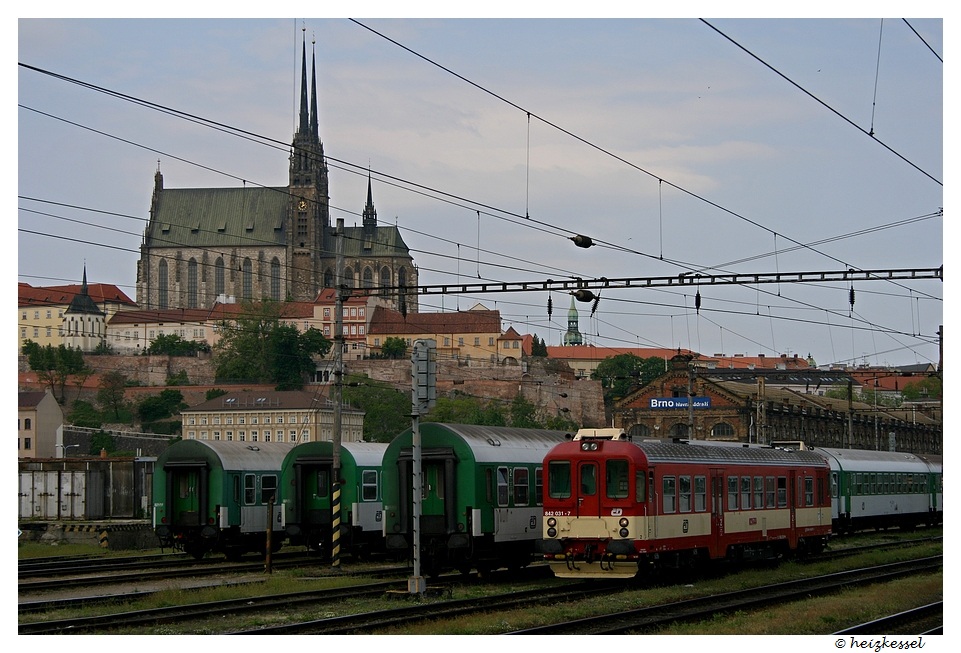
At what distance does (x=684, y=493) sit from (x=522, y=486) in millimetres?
4362

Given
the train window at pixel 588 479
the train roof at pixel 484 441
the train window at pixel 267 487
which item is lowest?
the train window at pixel 267 487

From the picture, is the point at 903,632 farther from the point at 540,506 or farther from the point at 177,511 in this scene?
the point at 177,511

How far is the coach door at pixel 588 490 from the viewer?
2702 cm

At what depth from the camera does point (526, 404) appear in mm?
171875

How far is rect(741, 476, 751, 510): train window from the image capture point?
31188 millimetres

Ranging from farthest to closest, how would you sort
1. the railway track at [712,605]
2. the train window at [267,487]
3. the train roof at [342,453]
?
1. the train window at [267,487]
2. the train roof at [342,453]
3. the railway track at [712,605]

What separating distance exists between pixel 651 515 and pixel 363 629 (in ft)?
25.8

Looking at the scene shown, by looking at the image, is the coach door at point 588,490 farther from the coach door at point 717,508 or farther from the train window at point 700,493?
the coach door at point 717,508

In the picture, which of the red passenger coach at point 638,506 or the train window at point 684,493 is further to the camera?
the train window at point 684,493

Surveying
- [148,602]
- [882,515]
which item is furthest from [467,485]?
[882,515]

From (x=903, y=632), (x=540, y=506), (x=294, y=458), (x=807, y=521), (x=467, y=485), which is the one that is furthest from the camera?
(x=294, y=458)

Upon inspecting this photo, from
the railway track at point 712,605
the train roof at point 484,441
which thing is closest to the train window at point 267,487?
the train roof at point 484,441

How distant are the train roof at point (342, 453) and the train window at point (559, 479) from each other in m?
9.63

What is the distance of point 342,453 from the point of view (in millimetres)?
36625
